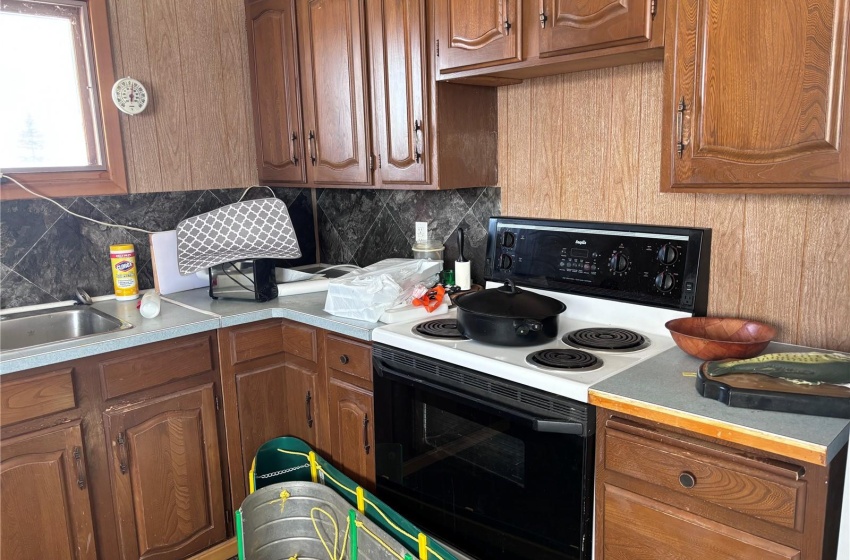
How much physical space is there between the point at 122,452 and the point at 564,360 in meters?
1.45

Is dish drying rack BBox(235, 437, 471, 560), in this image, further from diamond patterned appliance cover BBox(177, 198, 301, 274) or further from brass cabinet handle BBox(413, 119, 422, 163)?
brass cabinet handle BBox(413, 119, 422, 163)

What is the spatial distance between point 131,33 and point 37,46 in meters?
0.34

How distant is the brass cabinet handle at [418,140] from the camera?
219 cm

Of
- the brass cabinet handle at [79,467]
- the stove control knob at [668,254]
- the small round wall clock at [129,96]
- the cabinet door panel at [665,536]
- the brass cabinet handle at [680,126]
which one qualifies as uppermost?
the small round wall clock at [129,96]

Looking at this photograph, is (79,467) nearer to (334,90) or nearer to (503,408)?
(503,408)

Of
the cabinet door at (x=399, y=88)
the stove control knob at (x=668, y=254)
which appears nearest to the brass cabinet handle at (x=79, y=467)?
the cabinet door at (x=399, y=88)

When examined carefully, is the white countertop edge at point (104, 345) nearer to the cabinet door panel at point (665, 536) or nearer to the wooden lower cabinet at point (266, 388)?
the wooden lower cabinet at point (266, 388)

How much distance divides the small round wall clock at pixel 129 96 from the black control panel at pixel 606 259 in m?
1.50

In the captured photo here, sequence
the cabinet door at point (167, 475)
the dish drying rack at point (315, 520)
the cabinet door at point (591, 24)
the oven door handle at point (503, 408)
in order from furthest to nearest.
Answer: the cabinet door at point (167, 475) → the dish drying rack at point (315, 520) → the cabinet door at point (591, 24) → the oven door handle at point (503, 408)

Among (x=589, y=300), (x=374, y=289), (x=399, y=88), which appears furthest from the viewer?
(x=399, y=88)

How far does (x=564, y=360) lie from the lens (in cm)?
163

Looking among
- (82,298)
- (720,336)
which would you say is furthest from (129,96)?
(720,336)

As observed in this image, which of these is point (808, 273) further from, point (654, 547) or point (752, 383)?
point (654, 547)

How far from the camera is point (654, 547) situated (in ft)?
4.56
